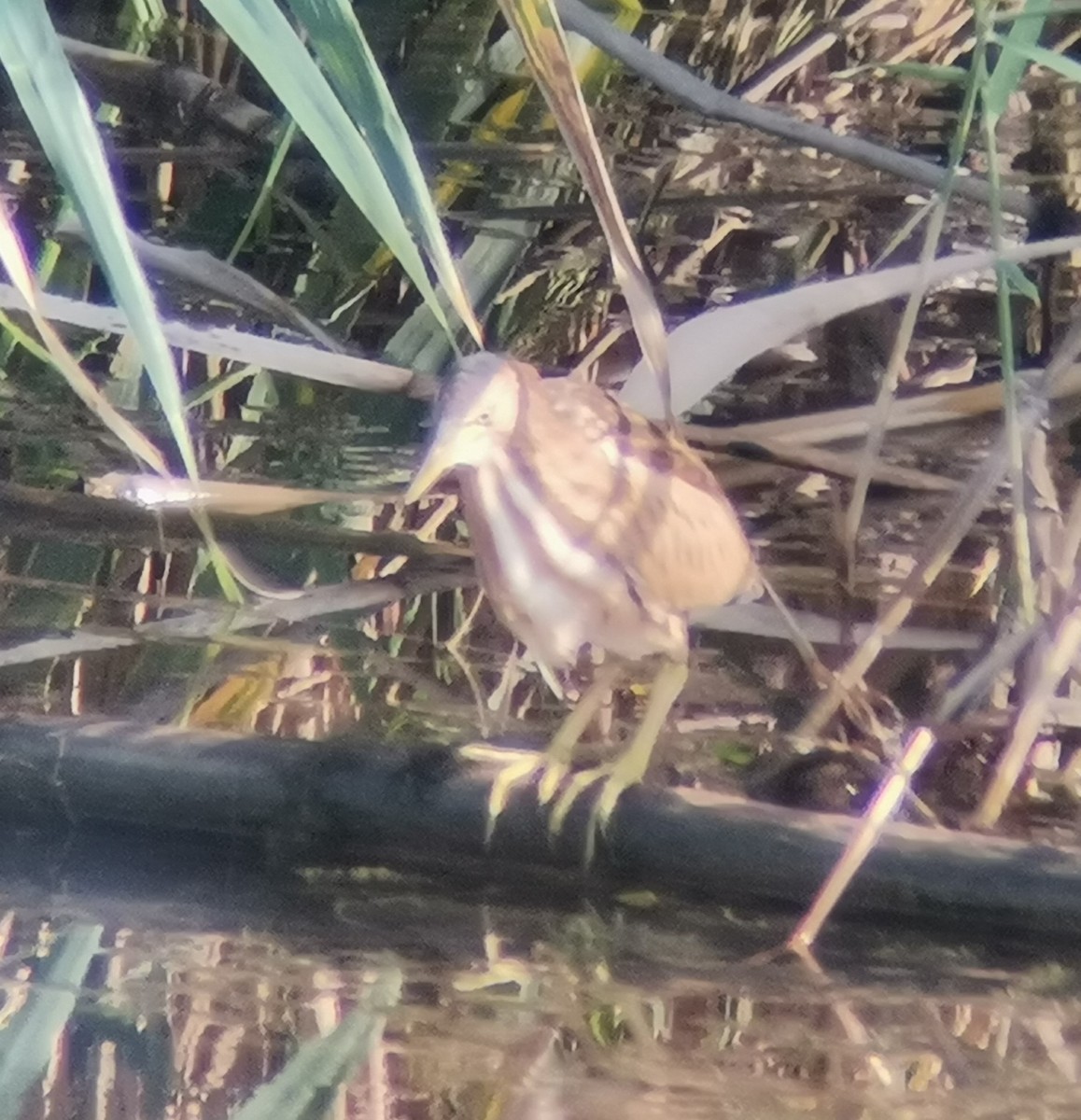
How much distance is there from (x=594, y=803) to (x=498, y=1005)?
0.16 meters

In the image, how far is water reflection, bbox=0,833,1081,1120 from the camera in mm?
452

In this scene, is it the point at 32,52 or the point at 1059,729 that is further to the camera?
the point at 1059,729

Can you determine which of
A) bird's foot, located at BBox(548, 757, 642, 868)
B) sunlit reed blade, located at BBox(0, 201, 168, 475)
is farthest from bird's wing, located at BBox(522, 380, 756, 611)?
sunlit reed blade, located at BBox(0, 201, 168, 475)

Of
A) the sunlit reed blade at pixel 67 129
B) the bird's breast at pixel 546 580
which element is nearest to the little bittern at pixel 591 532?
the bird's breast at pixel 546 580

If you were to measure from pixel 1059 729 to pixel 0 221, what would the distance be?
2.24ft

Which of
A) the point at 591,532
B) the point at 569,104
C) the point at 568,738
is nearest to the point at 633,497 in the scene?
the point at 591,532

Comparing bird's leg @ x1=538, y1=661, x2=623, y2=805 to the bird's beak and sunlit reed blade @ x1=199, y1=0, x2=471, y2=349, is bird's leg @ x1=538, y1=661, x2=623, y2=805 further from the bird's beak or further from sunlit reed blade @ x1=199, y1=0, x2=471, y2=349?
sunlit reed blade @ x1=199, y1=0, x2=471, y2=349

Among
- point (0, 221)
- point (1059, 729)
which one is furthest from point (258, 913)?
point (1059, 729)

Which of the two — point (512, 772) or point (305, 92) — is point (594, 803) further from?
point (305, 92)

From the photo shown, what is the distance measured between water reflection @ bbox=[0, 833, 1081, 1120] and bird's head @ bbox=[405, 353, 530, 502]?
20 cm

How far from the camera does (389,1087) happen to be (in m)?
0.45

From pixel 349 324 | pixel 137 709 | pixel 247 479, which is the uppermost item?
pixel 349 324

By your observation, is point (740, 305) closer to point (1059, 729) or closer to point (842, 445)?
point (842, 445)

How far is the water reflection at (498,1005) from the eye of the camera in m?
0.45
